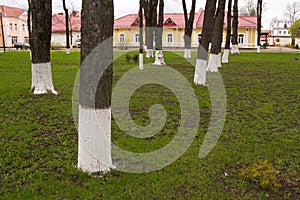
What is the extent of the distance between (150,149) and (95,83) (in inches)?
57.5

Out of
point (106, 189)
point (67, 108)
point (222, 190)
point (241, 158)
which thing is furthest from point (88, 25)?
point (67, 108)

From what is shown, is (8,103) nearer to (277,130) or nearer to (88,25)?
(88,25)

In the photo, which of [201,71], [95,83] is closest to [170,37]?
[201,71]

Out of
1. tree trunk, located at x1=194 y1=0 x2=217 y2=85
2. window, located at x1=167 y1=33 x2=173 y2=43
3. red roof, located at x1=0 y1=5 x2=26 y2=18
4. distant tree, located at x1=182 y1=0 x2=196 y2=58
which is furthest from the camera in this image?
red roof, located at x1=0 y1=5 x2=26 y2=18

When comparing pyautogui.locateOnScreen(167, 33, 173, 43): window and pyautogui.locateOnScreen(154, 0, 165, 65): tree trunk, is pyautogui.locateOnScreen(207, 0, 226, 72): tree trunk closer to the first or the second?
pyautogui.locateOnScreen(154, 0, 165, 65): tree trunk

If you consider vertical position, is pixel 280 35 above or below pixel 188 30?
above

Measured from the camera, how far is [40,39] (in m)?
7.34

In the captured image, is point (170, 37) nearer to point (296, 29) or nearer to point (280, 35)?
point (296, 29)

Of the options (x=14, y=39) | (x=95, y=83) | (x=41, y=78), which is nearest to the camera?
(x=95, y=83)

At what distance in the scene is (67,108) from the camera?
21.7 ft

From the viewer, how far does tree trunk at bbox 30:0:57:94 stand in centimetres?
723

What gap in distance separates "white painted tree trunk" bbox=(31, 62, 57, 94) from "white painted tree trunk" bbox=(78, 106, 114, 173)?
14.6ft

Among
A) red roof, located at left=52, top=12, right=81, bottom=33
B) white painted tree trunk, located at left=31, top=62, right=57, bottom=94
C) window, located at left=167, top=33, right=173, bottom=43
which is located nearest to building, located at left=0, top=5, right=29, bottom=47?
red roof, located at left=52, top=12, right=81, bottom=33

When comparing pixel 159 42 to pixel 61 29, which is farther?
pixel 61 29
